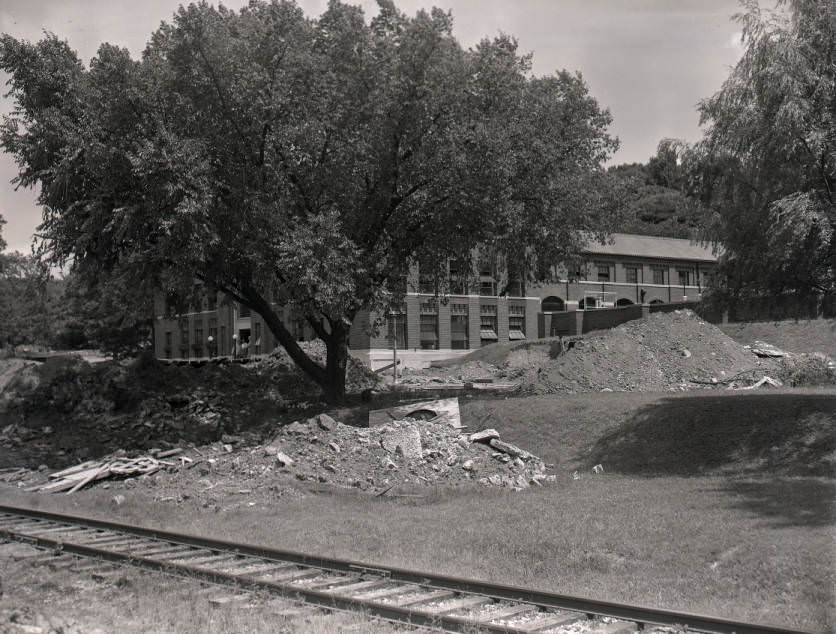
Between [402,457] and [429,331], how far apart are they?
45.1 metres

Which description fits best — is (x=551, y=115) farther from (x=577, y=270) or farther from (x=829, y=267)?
(x=829, y=267)

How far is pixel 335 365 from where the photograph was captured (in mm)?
27938

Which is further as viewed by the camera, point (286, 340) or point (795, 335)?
point (795, 335)

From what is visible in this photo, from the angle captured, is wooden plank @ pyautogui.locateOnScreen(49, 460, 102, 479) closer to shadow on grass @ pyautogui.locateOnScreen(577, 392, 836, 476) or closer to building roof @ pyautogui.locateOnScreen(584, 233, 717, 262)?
shadow on grass @ pyautogui.locateOnScreen(577, 392, 836, 476)

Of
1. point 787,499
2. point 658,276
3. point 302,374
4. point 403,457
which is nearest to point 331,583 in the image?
point 787,499

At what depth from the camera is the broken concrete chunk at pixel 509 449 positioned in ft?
63.5

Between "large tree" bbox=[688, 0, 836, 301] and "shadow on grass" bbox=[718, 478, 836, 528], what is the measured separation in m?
4.58

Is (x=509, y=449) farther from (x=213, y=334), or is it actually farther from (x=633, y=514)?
(x=213, y=334)

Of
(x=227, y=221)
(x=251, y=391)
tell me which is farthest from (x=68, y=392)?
(x=227, y=221)

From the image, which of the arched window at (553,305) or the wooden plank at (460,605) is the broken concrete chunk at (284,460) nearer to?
the wooden plank at (460,605)

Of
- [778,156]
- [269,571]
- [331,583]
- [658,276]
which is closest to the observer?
[331,583]

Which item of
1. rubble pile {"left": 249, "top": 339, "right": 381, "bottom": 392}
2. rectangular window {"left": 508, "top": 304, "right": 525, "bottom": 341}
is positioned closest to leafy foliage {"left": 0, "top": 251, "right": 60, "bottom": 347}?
rectangular window {"left": 508, "top": 304, "right": 525, "bottom": 341}

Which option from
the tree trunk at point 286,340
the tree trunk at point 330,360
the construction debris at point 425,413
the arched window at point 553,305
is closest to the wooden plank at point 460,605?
the construction debris at point 425,413

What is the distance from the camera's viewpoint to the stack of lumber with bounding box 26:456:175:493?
19531mm
